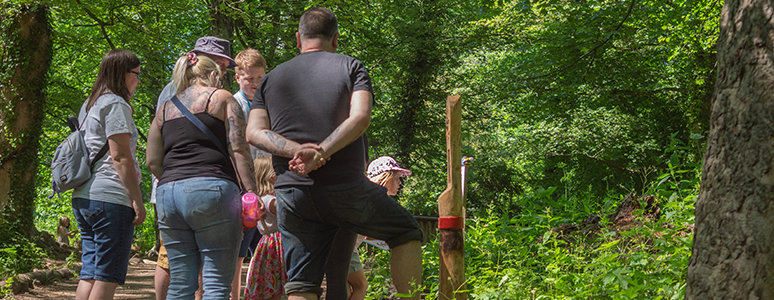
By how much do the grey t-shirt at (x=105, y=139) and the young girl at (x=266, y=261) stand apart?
784 millimetres

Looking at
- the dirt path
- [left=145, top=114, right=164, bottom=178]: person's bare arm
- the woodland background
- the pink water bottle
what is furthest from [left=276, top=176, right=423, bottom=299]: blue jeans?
the woodland background

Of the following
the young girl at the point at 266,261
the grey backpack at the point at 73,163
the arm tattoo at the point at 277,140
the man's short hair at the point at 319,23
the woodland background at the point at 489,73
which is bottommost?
the young girl at the point at 266,261

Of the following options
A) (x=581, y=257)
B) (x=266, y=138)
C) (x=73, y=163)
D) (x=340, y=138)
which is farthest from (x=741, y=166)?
(x=73, y=163)

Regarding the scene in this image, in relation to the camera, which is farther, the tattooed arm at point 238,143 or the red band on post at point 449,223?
the red band on post at point 449,223

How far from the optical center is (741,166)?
258 centimetres

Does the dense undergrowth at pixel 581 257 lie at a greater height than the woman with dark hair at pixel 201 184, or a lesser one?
lesser

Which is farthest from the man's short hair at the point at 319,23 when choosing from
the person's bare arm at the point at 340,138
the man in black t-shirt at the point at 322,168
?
the person's bare arm at the point at 340,138

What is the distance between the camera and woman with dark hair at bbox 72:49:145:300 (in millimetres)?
3848

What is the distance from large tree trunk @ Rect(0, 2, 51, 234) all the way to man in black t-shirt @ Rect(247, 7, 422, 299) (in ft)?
25.7

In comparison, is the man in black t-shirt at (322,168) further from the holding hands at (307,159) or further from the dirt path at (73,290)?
the dirt path at (73,290)

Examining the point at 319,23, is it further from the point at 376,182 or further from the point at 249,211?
the point at 376,182

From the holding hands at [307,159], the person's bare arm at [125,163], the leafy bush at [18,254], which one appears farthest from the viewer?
the leafy bush at [18,254]

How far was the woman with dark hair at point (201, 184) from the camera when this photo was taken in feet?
11.2

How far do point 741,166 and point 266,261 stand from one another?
115 inches
